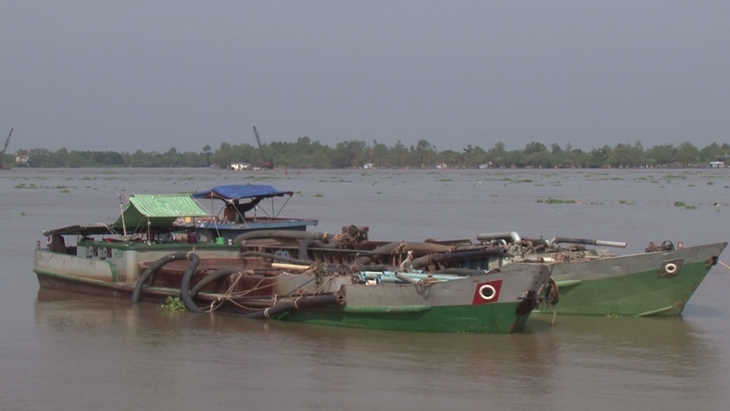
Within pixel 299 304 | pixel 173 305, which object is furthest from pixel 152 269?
pixel 299 304

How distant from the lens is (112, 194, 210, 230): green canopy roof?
814 inches

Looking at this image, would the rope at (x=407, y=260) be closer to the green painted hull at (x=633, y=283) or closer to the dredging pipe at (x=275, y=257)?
the dredging pipe at (x=275, y=257)

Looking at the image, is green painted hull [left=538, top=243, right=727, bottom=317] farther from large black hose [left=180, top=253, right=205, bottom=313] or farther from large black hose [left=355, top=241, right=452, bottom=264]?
large black hose [left=180, top=253, right=205, bottom=313]

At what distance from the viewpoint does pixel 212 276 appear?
17.5m

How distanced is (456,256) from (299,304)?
9.99 feet

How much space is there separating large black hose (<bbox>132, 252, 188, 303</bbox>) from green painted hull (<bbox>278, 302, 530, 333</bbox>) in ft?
14.2

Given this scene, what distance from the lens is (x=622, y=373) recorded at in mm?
13273

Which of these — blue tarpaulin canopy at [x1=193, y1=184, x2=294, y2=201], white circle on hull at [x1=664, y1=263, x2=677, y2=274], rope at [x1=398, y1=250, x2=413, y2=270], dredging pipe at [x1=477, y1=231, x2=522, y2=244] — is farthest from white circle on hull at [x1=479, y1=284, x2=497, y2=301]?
blue tarpaulin canopy at [x1=193, y1=184, x2=294, y2=201]

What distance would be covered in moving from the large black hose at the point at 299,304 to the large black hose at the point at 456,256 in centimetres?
229

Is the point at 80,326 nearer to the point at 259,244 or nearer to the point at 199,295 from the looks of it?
the point at 199,295

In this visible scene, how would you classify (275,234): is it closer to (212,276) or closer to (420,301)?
(212,276)

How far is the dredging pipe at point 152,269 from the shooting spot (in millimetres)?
18672

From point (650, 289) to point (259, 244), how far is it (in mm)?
7657

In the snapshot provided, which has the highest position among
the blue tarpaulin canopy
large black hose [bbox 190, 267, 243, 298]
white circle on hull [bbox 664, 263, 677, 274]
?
the blue tarpaulin canopy
